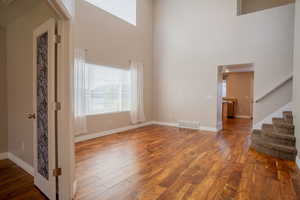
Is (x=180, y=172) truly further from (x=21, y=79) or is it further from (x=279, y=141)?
(x=21, y=79)

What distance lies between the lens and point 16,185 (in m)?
2.05

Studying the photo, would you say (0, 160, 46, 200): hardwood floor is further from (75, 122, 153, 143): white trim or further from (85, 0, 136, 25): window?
(85, 0, 136, 25): window

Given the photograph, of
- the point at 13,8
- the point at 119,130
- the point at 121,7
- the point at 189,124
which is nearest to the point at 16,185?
the point at 13,8

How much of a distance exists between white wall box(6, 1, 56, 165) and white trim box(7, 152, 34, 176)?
66 mm

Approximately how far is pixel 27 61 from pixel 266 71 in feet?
18.1

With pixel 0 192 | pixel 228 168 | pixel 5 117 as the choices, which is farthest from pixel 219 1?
pixel 0 192

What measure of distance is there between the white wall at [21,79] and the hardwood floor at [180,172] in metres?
0.94

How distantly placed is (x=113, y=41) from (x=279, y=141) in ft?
15.7

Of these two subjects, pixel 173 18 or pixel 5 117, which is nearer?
pixel 5 117

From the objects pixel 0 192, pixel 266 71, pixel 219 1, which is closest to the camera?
pixel 0 192

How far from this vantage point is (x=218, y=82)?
511 centimetres

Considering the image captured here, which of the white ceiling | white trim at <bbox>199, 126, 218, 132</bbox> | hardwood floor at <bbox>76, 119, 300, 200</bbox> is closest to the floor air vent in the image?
white trim at <bbox>199, 126, 218, 132</bbox>

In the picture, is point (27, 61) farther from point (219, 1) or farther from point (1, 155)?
point (219, 1)

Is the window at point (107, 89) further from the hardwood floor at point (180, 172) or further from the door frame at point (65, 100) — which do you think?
the door frame at point (65, 100)
